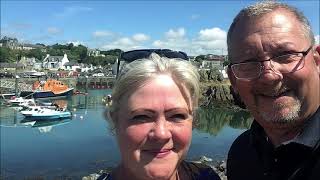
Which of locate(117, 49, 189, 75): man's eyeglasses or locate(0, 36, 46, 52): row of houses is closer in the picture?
locate(117, 49, 189, 75): man's eyeglasses

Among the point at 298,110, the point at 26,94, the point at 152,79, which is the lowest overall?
the point at 26,94

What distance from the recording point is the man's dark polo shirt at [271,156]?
248 cm

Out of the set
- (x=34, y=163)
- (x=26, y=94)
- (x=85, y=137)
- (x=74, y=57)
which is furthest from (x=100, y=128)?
(x=74, y=57)

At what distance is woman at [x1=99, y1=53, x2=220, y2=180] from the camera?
7.27ft

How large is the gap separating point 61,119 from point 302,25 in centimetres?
3603

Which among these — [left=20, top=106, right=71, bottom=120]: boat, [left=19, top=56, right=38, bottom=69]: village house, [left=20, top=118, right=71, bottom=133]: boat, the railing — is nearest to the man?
[left=20, top=118, right=71, bottom=133]: boat

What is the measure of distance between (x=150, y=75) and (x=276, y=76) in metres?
0.89

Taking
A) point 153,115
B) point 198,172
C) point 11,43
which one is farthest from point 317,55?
point 11,43

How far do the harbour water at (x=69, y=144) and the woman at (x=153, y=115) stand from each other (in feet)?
30.0

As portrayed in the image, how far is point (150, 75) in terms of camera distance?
89.7 inches

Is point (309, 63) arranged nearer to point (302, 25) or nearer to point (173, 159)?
point (302, 25)

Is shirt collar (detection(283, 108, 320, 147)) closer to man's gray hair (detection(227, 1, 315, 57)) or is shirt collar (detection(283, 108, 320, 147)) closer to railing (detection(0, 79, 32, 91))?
man's gray hair (detection(227, 1, 315, 57))

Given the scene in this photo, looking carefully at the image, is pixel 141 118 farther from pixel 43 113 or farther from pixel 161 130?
pixel 43 113

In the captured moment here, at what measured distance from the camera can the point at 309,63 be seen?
8.77ft
